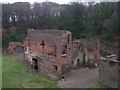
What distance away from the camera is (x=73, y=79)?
667 inches

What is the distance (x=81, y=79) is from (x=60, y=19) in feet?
73.6

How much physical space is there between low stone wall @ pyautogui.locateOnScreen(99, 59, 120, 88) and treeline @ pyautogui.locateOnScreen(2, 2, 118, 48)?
47.1ft

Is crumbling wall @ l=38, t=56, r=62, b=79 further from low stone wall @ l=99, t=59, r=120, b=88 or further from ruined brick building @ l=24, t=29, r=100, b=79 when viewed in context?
low stone wall @ l=99, t=59, r=120, b=88

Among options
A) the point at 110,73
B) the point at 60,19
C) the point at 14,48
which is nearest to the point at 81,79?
the point at 110,73

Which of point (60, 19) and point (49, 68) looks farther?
point (60, 19)

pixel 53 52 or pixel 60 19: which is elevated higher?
pixel 60 19

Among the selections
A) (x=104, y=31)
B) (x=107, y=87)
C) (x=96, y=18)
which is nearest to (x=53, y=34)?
(x=107, y=87)

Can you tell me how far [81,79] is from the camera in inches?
662

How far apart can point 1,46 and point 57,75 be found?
16.4 meters

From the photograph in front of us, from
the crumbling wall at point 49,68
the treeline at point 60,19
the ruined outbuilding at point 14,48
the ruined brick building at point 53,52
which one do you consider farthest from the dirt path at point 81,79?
the ruined outbuilding at point 14,48

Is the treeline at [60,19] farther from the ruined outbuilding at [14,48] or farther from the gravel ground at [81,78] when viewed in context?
the gravel ground at [81,78]

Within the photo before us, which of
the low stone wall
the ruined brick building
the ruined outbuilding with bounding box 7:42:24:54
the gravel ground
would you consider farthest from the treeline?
the low stone wall

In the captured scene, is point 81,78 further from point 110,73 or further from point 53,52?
point 53,52

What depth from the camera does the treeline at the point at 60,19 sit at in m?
32.2
